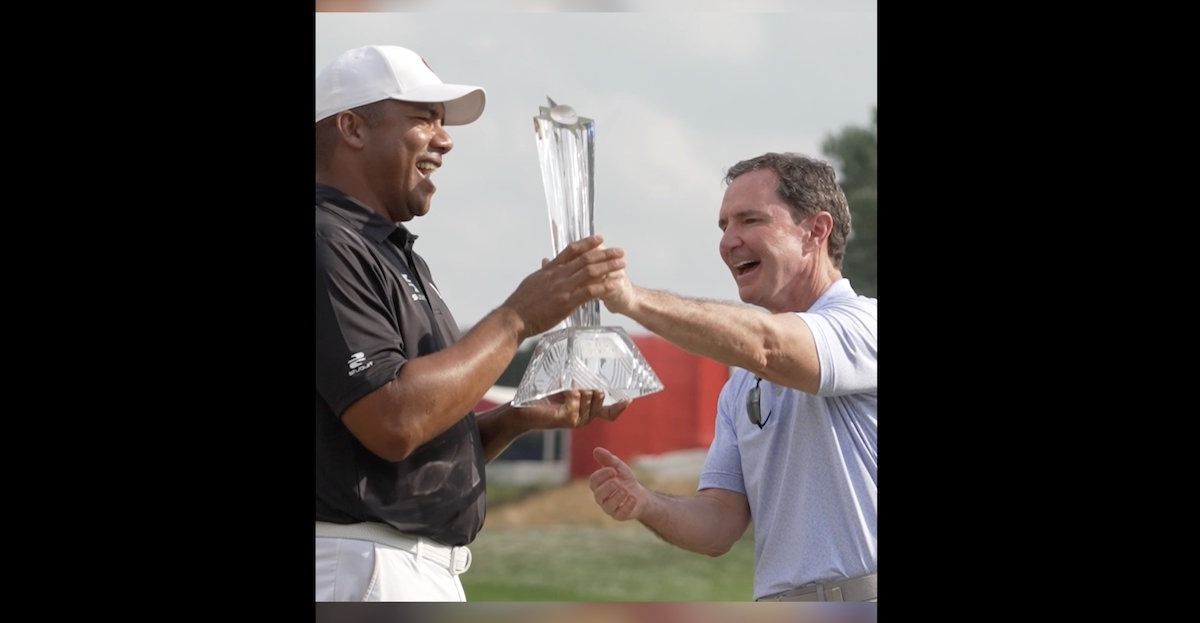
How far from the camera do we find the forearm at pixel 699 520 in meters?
2.53

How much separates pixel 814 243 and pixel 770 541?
779 mm

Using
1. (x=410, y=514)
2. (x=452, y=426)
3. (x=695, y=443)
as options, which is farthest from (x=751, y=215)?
(x=695, y=443)

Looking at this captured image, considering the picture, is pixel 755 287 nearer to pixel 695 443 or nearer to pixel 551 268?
pixel 551 268

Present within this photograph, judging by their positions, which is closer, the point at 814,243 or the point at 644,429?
the point at 814,243

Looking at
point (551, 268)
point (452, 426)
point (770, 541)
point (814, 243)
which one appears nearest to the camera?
point (551, 268)

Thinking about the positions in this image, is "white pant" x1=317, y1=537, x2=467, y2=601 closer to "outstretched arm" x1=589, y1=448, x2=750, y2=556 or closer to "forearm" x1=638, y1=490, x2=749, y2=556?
"outstretched arm" x1=589, y1=448, x2=750, y2=556

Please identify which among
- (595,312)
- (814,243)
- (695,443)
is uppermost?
(814,243)

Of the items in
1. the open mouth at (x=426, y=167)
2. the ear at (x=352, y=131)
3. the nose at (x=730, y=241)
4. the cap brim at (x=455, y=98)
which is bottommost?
the nose at (x=730, y=241)

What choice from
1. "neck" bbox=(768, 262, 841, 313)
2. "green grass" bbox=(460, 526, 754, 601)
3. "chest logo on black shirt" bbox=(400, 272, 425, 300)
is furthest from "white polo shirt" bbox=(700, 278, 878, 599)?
"green grass" bbox=(460, 526, 754, 601)

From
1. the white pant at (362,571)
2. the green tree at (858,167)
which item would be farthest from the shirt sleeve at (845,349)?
the green tree at (858,167)

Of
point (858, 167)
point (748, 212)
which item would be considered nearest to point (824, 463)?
point (748, 212)

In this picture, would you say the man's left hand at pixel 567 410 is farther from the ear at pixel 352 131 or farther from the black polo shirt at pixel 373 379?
the ear at pixel 352 131

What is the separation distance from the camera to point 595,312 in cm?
200

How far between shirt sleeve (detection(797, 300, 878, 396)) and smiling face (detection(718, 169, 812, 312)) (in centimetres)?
25
